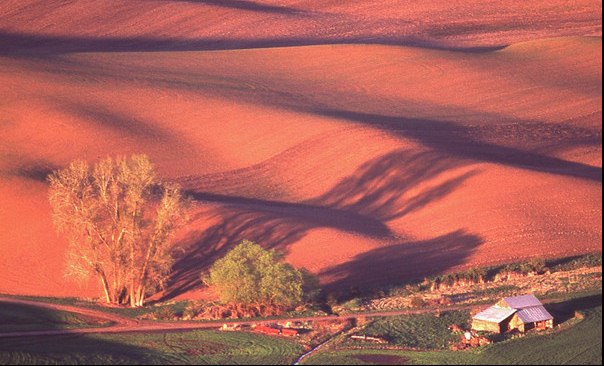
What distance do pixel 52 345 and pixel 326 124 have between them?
37.5 metres

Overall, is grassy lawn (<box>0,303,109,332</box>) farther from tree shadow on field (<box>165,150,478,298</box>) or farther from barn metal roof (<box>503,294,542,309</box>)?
barn metal roof (<box>503,294,542,309</box>)

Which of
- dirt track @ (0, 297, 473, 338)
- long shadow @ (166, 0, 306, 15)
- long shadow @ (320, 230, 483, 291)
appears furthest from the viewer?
long shadow @ (166, 0, 306, 15)

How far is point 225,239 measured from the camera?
56531 millimetres

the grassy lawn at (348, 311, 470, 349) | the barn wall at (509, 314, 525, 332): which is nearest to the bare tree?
the grassy lawn at (348, 311, 470, 349)

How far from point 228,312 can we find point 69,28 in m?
66.3

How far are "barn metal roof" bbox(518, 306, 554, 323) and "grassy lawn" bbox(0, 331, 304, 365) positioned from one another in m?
9.25

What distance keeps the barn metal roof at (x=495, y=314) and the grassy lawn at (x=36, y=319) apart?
639 inches

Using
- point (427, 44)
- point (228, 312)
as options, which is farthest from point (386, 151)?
point (427, 44)

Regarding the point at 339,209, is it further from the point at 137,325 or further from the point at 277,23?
the point at 277,23

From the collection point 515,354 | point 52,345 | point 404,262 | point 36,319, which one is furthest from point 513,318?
point 36,319

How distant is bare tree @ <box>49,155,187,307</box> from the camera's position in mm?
50469

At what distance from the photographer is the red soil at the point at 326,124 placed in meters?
56.6

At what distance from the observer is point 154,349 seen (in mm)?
41125

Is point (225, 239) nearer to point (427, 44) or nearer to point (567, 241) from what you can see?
point (567, 241)
